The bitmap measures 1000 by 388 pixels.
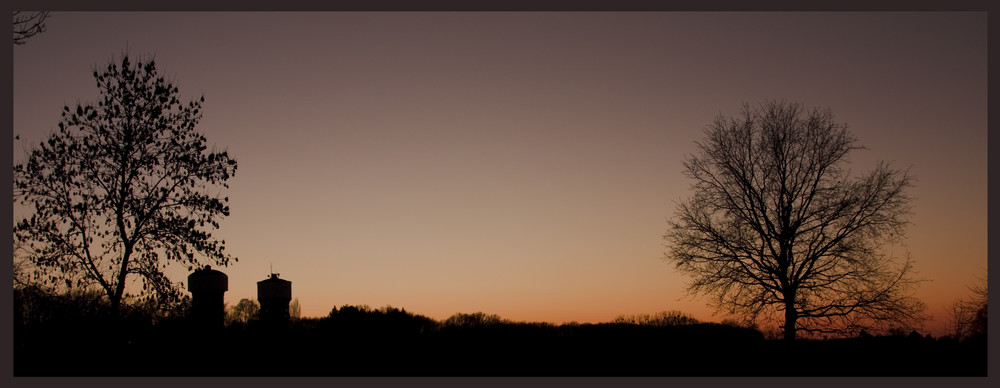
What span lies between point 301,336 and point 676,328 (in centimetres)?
1180

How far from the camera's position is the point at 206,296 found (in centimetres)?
2478

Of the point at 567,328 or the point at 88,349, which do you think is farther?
the point at 567,328

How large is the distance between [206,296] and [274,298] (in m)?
2.57

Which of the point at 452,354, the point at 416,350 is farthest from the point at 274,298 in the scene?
the point at 452,354

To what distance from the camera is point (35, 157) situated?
872 inches

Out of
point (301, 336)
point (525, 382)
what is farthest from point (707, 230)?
point (301, 336)

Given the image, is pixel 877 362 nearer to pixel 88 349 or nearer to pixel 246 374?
pixel 246 374

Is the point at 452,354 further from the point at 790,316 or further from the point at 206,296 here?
the point at 790,316

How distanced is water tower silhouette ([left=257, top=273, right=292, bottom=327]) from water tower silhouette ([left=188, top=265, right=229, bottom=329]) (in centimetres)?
195

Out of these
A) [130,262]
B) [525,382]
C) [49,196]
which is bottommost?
[525,382]

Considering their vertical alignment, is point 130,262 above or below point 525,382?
above

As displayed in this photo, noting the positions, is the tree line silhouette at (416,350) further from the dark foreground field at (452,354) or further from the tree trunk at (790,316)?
the tree trunk at (790,316)

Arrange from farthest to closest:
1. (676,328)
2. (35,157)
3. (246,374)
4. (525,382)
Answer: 1. (676,328)
2. (35,157)
3. (246,374)
4. (525,382)

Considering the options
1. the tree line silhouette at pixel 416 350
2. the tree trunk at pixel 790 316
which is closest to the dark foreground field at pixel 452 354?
the tree line silhouette at pixel 416 350
